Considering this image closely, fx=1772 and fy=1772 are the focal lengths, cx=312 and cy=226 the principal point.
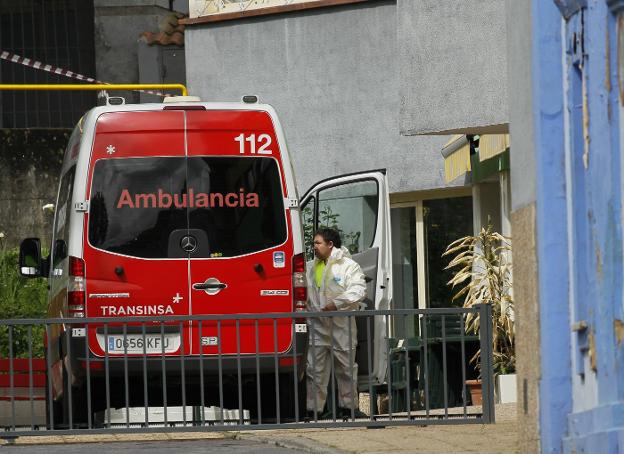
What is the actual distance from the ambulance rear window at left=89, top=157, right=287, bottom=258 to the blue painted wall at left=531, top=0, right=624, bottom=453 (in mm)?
4366

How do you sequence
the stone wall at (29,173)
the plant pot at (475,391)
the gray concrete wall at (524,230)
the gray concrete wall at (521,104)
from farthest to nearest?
the stone wall at (29,173), the plant pot at (475,391), the gray concrete wall at (521,104), the gray concrete wall at (524,230)

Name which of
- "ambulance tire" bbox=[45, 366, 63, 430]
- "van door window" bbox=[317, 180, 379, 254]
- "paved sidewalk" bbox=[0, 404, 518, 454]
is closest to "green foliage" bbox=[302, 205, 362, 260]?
"van door window" bbox=[317, 180, 379, 254]

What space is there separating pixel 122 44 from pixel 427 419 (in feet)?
56.5

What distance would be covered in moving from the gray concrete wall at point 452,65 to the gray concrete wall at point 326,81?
18.0 ft

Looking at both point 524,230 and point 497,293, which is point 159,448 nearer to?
point 524,230

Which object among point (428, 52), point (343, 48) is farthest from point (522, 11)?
point (343, 48)

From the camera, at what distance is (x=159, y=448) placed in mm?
12039

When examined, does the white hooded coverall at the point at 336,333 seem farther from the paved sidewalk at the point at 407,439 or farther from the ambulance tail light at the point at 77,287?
the ambulance tail light at the point at 77,287

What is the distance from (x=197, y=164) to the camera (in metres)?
13.7

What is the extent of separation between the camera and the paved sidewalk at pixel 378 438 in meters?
11.2

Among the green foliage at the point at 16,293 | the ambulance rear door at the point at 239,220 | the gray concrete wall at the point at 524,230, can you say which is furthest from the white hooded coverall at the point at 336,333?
the green foliage at the point at 16,293

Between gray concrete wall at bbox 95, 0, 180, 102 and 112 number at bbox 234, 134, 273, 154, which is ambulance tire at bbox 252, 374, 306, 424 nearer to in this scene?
112 number at bbox 234, 134, 273, 154

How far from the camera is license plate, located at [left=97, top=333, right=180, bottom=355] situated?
13.4 metres

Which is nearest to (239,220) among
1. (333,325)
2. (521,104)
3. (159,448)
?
(333,325)
